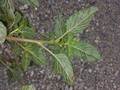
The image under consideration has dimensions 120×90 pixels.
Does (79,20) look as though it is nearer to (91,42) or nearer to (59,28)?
(59,28)

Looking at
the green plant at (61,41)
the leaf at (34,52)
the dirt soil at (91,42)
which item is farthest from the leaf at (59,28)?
the dirt soil at (91,42)

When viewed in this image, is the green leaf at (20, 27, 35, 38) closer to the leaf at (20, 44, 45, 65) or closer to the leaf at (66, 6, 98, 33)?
the leaf at (20, 44, 45, 65)

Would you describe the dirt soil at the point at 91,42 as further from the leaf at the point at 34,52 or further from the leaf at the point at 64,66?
the leaf at the point at 64,66

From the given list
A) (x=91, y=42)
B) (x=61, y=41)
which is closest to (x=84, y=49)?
(x=61, y=41)

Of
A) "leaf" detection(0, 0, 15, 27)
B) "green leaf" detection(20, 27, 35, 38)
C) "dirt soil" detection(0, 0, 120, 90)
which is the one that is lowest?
"dirt soil" detection(0, 0, 120, 90)

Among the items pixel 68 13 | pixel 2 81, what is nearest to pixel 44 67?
pixel 2 81

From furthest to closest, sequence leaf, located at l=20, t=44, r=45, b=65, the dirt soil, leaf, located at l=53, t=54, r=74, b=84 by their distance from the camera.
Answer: the dirt soil → leaf, located at l=20, t=44, r=45, b=65 → leaf, located at l=53, t=54, r=74, b=84

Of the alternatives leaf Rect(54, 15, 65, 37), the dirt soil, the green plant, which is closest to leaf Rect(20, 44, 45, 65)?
the green plant

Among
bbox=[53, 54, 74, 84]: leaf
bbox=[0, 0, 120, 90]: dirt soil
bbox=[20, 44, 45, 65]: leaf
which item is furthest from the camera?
bbox=[0, 0, 120, 90]: dirt soil
